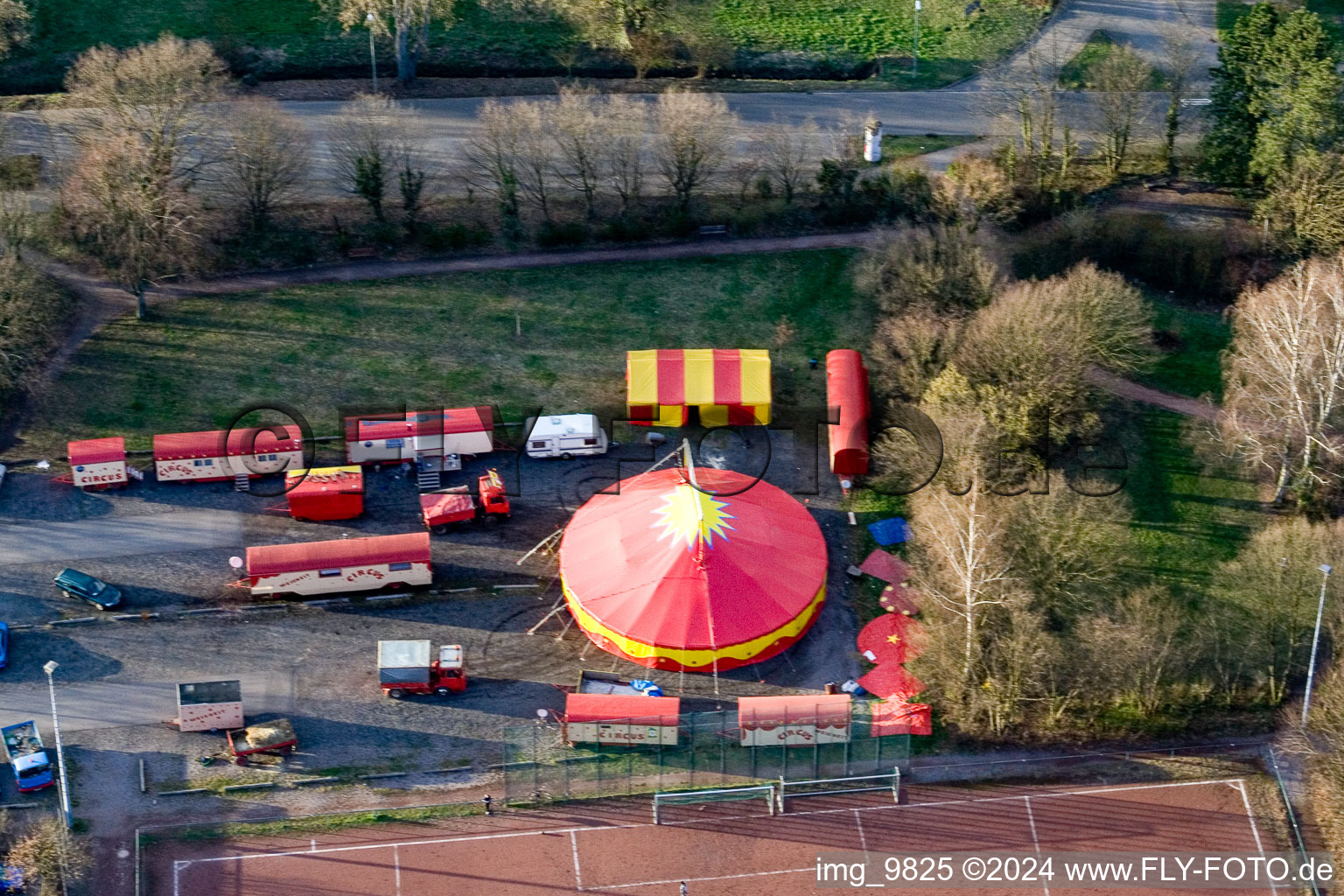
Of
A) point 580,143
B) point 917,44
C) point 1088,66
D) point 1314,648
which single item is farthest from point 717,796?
point 917,44

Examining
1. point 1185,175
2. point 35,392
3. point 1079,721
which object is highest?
point 1185,175

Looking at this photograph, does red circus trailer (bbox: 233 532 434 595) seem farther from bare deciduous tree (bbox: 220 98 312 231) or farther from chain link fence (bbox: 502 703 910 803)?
bare deciduous tree (bbox: 220 98 312 231)

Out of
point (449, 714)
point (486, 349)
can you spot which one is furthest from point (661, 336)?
point (449, 714)

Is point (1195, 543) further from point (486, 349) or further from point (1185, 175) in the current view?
point (486, 349)

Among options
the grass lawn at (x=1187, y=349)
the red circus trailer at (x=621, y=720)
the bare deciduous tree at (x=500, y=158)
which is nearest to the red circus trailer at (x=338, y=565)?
the red circus trailer at (x=621, y=720)

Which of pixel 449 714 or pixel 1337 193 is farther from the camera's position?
pixel 1337 193

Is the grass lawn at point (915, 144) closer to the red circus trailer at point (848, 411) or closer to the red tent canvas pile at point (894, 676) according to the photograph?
the red circus trailer at point (848, 411)

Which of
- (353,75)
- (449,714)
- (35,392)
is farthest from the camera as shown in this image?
(353,75)

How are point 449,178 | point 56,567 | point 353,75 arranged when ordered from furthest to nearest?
point 353,75, point 449,178, point 56,567
